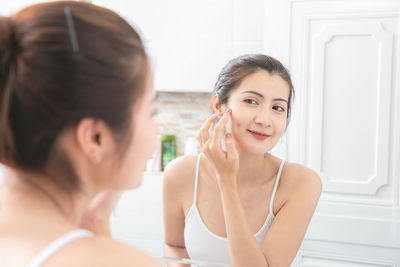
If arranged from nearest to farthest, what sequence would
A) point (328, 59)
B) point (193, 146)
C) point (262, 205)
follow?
1. point (262, 205)
2. point (328, 59)
3. point (193, 146)

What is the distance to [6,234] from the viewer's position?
1.20 ft

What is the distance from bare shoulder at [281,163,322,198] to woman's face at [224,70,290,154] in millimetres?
136

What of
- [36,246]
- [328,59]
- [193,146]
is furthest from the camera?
[193,146]

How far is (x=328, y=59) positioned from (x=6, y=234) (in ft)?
4.78

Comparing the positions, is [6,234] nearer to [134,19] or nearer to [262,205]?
[262,205]

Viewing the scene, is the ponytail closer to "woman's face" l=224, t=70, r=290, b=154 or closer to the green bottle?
"woman's face" l=224, t=70, r=290, b=154

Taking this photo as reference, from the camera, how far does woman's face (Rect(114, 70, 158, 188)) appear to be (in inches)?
16.6

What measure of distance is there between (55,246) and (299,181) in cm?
77

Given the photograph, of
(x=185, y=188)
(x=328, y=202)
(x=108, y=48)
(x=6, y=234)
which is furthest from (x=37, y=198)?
(x=328, y=202)

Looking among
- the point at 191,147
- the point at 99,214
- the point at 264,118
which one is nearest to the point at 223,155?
the point at 264,118

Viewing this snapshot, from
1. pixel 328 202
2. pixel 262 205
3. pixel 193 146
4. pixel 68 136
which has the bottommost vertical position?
pixel 328 202

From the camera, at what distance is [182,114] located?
2.08 m

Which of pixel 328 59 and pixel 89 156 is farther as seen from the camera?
pixel 328 59

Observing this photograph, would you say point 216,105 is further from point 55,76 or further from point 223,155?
point 55,76
